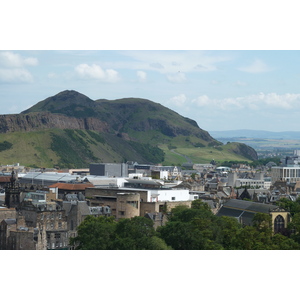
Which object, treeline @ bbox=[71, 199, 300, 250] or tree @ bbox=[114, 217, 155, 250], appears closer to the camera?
tree @ bbox=[114, 217, 155, 250]

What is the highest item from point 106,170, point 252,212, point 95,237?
point 106,170

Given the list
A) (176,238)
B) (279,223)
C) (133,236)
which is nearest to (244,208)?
(279,223)

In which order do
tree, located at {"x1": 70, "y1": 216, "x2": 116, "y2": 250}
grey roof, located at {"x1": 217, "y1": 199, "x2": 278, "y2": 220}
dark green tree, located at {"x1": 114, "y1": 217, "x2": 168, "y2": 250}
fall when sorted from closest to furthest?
dark green tree, located at {"x1": 114, "y1": 217, "x2": 168, "y2": 250} → tree, located at {"x1": 70, "y1": 216, "x2": 116, "y2": 250} → grey roof, located at {"x1": 217, "y1": 199, "x2": 278, "y2": 220}

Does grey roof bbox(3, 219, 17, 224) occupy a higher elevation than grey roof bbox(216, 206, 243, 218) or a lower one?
higher

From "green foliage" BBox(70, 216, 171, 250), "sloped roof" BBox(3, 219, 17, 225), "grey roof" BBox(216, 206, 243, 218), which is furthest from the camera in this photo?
"grey roof" BBox(216, 206, 243, 218)

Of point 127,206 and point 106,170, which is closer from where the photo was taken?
point 127,206

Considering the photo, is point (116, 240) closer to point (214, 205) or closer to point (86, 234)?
point (86, 234)

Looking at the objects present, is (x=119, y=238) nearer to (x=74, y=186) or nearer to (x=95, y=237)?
(x=95, y=237)

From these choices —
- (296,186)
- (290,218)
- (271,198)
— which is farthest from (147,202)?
(296,186)

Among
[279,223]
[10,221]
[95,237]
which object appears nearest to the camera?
[95,237]

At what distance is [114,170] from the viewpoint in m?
186

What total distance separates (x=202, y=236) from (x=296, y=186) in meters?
107

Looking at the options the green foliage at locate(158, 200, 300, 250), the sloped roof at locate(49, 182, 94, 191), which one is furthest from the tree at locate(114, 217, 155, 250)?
the sloped roof at locate(49, 182, 94, 191)

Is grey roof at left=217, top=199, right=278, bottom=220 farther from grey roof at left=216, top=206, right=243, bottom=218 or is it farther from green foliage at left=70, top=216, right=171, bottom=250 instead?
green foliage at left=70, top=216, right=171, bottom=250
